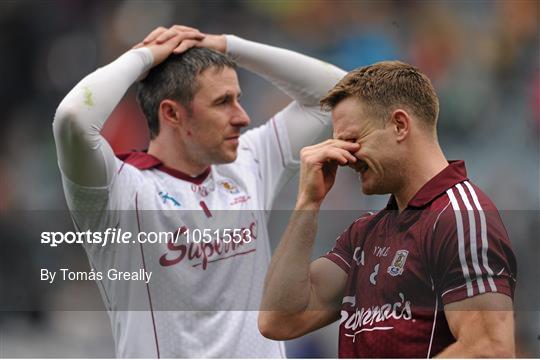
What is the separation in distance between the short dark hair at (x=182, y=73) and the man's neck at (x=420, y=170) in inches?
47.4

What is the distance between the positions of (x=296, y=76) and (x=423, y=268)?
1425mm

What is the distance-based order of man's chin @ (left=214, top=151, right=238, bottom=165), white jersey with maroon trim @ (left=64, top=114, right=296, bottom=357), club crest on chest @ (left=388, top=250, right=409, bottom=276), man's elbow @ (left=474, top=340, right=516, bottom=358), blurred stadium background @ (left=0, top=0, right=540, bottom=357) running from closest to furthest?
man's elbow @ (left=474, top=340, right=516, bottom=358) < club crest on chest @ (left=388, top=250, right=409, bottom=276) < white jersey with maroon trim @ (left=64, top=114, right=296, bottom=357) < man's chin @ (left=214, top=151, right=238, bottom=165) < blurred stadium background @ (left=0, top=0, right=540, bottom=357)

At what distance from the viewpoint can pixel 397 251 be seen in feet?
6.74

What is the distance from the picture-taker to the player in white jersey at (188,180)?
2.77m

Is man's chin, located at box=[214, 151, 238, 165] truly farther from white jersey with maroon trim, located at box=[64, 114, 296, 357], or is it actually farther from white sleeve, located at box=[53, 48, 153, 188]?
white sleeve, located at box=[53, 48, 153, 188]

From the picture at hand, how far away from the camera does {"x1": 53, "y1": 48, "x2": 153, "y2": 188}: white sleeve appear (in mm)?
2682

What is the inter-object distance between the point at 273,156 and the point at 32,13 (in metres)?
2.61

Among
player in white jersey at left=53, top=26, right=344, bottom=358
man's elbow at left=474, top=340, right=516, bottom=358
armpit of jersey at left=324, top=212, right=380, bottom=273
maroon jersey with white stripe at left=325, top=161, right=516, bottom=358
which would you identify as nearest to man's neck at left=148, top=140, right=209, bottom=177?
player in white jersey at left=53, top=26, right=344, bottom=358

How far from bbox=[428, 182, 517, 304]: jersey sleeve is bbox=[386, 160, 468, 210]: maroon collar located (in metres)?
0.07

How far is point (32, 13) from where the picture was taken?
5.21 metres

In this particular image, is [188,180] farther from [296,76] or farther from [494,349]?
[494,349]

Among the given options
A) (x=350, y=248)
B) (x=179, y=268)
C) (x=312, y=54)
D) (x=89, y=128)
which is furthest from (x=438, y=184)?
(x=312, y=54)

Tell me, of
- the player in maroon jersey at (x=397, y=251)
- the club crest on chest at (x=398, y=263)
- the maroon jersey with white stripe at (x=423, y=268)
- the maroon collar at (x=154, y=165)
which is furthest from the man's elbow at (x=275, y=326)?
the maroon collar at (x=154, y=165)

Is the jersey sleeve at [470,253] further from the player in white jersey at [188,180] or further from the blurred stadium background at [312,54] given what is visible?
the blurred stadium background at [312,54]
